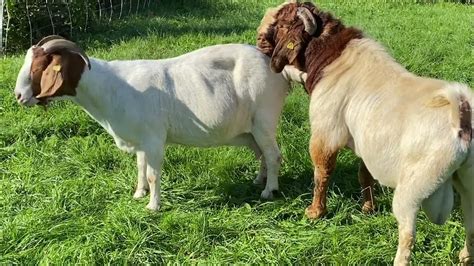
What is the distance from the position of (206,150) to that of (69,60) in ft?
6.00

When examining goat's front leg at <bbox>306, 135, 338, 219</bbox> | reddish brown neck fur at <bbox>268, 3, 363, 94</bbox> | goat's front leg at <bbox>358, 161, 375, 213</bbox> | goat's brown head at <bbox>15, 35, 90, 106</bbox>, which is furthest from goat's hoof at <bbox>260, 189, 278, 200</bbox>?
goat's brown head at <bbox>15, 35, 90, 106</bbox>

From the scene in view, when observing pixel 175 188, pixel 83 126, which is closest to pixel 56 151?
pixel 83 126

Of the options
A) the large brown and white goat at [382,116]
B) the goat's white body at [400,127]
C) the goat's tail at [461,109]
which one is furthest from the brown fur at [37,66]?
the goat's tail at [461,109]

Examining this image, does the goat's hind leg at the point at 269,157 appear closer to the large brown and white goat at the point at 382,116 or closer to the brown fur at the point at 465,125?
the large brown and white goat at the point at 382,116

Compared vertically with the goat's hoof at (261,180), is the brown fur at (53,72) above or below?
above

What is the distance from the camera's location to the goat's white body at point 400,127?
3785 mm

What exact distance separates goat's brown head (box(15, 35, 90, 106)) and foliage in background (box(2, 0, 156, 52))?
5.90m

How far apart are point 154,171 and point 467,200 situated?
242 cm

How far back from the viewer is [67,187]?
5.71 m

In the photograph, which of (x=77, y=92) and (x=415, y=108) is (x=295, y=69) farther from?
(x=77, y=92)

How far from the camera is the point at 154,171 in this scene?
5.30 m

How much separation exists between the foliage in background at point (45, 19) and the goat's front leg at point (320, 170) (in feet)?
23.8

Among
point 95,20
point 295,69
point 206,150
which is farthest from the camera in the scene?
point 95,20

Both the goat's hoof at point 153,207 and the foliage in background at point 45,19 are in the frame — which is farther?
the foliage in background at point 45,19
